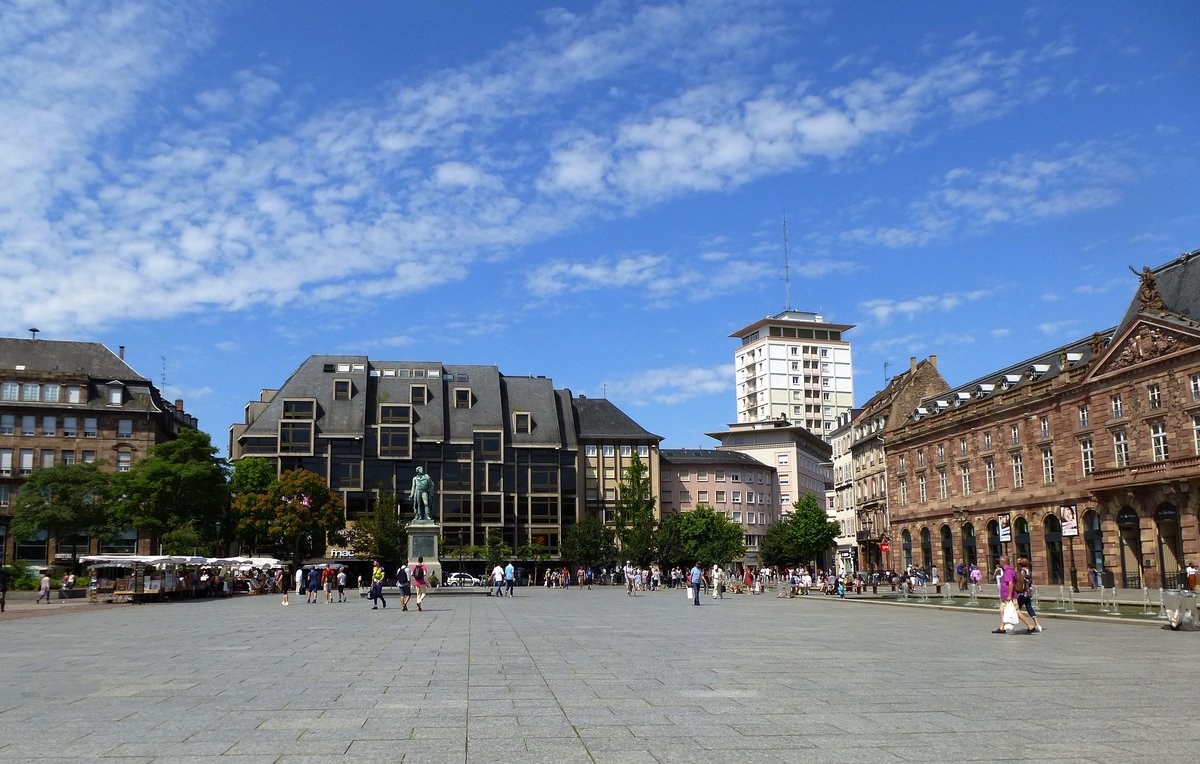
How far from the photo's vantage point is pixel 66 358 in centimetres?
9044

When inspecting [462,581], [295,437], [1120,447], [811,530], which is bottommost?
[462,581]

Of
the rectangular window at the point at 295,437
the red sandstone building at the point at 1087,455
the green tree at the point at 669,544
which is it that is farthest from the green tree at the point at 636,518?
the rectangular window at the point at 295,437

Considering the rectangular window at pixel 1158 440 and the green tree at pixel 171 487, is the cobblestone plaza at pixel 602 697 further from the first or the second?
the green tree at pixel 171 487

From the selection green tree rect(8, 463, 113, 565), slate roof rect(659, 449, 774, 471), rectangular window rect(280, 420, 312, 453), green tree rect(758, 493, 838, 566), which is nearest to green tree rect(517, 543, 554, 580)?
green tree rect(758, 493, 838, 566)

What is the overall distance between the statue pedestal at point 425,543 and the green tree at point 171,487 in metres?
21.4

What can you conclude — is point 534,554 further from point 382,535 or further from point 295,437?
point 295,437

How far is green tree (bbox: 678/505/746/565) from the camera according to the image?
104250mm

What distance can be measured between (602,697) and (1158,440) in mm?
49812

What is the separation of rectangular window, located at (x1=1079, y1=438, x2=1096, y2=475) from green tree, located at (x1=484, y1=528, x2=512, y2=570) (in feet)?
177

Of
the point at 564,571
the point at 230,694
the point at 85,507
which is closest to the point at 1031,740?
the point at 230,694

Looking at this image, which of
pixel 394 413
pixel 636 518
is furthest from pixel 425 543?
pixel 394 413

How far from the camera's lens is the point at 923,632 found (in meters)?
26.2

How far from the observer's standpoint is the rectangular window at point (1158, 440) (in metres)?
53.1

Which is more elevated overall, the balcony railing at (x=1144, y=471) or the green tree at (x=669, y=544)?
the balcony railing at (x=1144, y=471)
